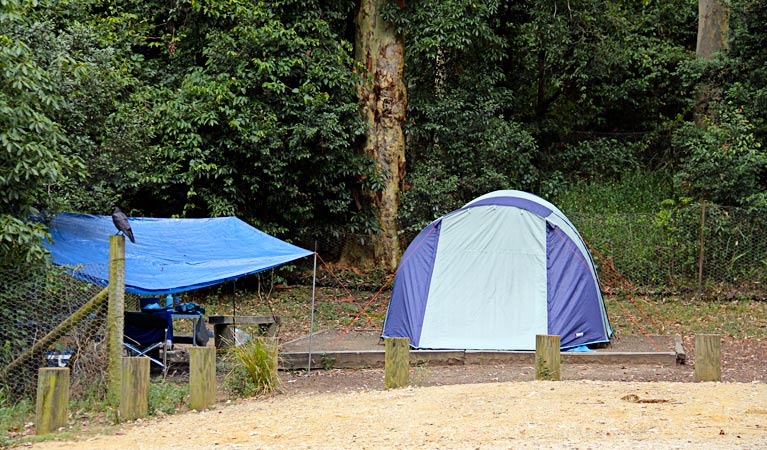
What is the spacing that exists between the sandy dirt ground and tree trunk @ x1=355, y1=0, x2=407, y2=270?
10623 millimetres

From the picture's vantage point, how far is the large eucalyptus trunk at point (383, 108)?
1931 cm

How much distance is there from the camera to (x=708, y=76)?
749 inches

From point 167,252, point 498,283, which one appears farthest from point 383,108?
point 167,252

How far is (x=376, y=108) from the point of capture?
764 inches

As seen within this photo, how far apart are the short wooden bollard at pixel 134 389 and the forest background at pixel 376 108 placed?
25.2 ft

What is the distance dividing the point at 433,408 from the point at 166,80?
43.3 ft

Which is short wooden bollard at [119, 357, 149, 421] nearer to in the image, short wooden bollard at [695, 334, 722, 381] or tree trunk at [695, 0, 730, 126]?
short wooden bollard at [695, 334, 722, 381]

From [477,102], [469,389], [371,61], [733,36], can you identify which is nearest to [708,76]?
[733,36]

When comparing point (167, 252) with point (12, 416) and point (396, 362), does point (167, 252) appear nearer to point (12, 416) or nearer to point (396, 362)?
point (12, 416)

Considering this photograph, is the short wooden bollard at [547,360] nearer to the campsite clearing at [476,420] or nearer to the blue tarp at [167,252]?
the campsite clearing at [476,420]

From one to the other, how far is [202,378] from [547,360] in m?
3.31

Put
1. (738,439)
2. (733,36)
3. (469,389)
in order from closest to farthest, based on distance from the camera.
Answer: (738,439) < (469,389) < (733,36)

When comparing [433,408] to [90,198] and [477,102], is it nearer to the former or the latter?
[90,198]

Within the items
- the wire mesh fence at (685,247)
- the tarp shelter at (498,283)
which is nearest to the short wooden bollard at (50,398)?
the tarp shelter at (498,283)
